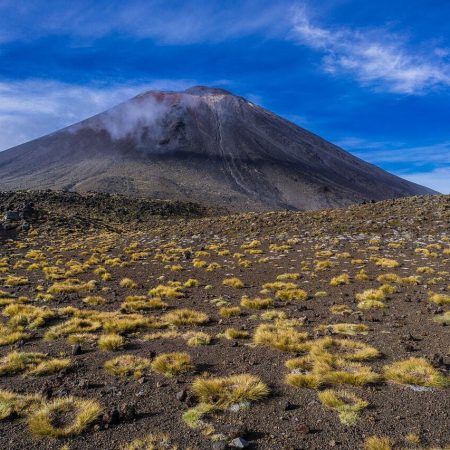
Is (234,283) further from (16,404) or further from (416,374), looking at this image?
(16,404)

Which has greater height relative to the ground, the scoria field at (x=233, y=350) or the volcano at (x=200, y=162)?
the volcano at (x=200, y=162)

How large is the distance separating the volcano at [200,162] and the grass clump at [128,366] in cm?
9067

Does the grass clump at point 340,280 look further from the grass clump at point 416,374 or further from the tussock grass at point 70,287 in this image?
the tussock grass at point 70,287

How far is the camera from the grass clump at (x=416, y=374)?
23.9ft

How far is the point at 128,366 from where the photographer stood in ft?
28.1

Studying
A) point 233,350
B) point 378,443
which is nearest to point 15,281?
point 233,350

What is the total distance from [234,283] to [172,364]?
996 cm

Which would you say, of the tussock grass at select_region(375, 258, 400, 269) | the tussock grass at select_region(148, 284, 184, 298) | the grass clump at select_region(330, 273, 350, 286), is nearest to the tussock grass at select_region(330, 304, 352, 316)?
the grass clump at select_region(330, 273, 350, 286)

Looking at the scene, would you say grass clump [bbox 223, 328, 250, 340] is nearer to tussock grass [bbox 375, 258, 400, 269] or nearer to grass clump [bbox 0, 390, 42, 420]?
grass clump [bbox 0, 390, 42, 420]

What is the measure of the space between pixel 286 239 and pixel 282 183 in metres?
109

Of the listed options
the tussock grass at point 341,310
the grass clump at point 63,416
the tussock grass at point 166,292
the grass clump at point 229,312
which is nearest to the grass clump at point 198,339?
the grass clump at point 229,312

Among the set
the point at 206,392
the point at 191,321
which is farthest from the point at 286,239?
the point at 206,392

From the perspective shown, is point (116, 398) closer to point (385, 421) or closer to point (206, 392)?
point (206, 392)

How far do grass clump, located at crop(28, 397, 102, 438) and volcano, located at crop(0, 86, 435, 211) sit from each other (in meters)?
92.9
